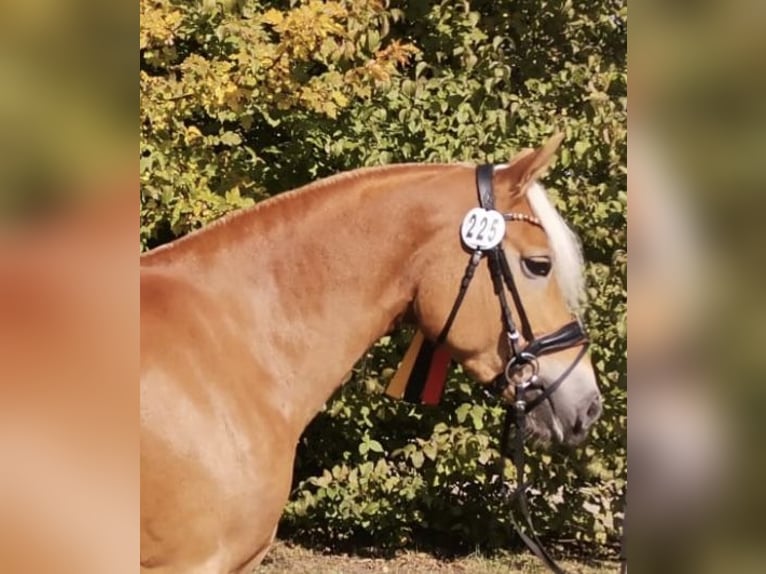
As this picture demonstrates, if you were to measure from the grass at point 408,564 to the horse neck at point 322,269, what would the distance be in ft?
7.36

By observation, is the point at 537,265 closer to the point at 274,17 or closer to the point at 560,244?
the point at 560,244

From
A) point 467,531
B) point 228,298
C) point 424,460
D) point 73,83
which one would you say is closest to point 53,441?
point 73,83

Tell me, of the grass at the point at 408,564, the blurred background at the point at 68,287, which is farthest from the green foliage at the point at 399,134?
the blurred background at the point at 68,287

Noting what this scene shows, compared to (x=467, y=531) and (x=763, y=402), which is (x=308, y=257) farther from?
(x=467, y=531)

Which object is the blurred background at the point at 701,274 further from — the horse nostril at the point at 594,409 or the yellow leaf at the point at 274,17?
the yellow leaf at the point at 274,17

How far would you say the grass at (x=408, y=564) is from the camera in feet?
13.0

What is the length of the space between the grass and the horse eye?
236cm

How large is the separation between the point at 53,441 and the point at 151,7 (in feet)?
8.13

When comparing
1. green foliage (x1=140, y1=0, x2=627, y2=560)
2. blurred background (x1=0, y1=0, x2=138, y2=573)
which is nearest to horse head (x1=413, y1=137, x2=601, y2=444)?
blurred background (x1=0, y1=0, x2=138, y2=573)

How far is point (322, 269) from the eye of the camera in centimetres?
196

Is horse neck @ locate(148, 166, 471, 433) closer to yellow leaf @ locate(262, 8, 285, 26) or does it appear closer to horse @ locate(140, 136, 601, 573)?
horse @ locate(140, 136, 601, 573)

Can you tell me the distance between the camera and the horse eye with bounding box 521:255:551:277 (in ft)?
6.43

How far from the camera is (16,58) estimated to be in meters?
0.81

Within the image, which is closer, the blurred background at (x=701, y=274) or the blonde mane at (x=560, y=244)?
the blurred background at (x=701, y=274)
